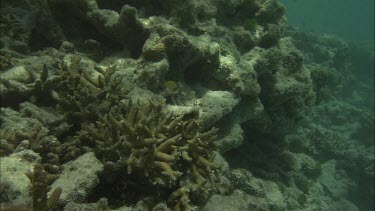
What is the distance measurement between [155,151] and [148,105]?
0.93 metres

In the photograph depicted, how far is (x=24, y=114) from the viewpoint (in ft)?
14.4

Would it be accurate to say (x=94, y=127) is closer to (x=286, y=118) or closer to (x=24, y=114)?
(x=24, y=114)

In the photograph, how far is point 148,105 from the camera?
15.8ft

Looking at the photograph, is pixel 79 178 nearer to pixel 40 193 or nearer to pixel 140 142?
pixel 40 193

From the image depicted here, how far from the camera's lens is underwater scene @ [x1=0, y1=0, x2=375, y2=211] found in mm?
4020

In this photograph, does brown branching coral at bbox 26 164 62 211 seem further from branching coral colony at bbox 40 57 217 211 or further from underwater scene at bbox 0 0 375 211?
branching coral colony at bbox 40 57 217 211

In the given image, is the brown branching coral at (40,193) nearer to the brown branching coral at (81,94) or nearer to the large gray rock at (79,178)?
the large gray rock at (79,178)

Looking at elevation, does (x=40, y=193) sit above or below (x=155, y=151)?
below

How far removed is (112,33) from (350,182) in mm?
11558

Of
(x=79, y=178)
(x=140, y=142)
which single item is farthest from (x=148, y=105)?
(x=79, y=178)

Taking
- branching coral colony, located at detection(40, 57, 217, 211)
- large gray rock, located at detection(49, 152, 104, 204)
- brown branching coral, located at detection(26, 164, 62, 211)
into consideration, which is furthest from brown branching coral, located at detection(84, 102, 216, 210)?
brown branching coral, located at detection(26, 164, 62, 211)

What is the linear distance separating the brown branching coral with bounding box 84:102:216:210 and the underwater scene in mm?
16

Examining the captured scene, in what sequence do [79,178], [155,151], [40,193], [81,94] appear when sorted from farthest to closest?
[81,94]
[155,151]
[79,178]
[40,193]

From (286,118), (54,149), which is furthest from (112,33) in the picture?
(286,118)
